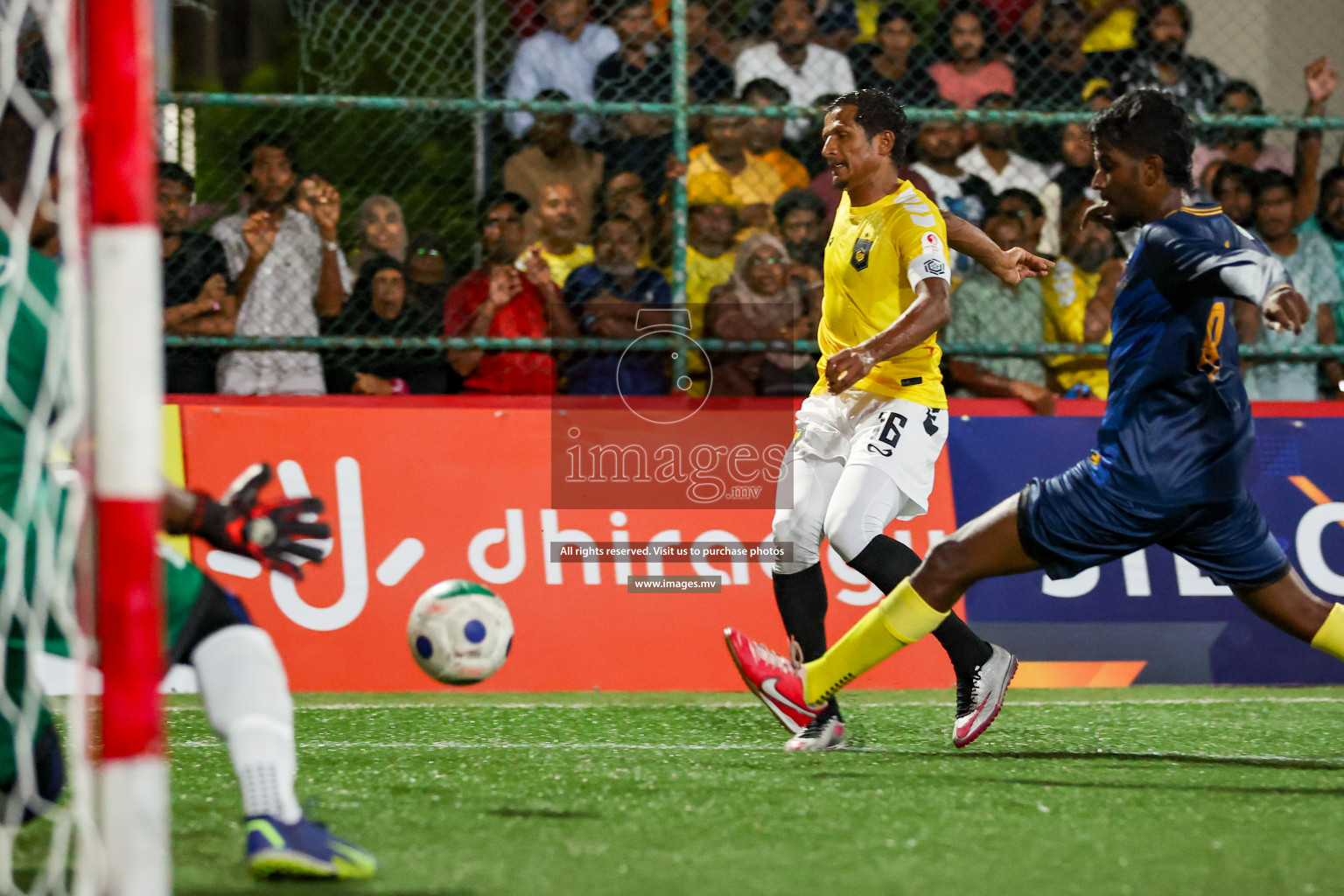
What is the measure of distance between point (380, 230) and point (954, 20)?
12.1ft

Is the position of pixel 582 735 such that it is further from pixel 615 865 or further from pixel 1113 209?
pixel 1113 209

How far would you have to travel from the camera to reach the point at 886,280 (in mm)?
5219

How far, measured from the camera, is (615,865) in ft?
10.9

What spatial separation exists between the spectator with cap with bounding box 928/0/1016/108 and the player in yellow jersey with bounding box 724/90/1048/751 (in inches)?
137

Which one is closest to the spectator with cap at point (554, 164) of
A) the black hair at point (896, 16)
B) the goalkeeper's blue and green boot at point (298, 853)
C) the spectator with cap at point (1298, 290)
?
the black hair at point (896, 16)

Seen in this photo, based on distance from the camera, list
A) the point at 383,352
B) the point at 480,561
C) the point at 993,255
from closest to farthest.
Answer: the point at 993,255 → the point at 480,561 → the point at 383,352

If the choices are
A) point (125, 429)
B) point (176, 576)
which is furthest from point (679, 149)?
point (125, 429)

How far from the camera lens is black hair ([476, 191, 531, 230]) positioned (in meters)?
7.56

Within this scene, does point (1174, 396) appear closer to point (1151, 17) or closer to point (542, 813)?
point (542, 813)

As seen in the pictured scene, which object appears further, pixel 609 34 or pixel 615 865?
pixel 609 34

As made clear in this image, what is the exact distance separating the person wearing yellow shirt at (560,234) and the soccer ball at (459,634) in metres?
2.82

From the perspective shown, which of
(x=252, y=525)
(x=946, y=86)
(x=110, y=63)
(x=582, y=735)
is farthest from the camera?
(x=946, y=86)

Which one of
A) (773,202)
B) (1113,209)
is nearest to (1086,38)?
(773,202)

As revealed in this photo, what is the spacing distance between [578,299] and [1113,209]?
10.9 ft
